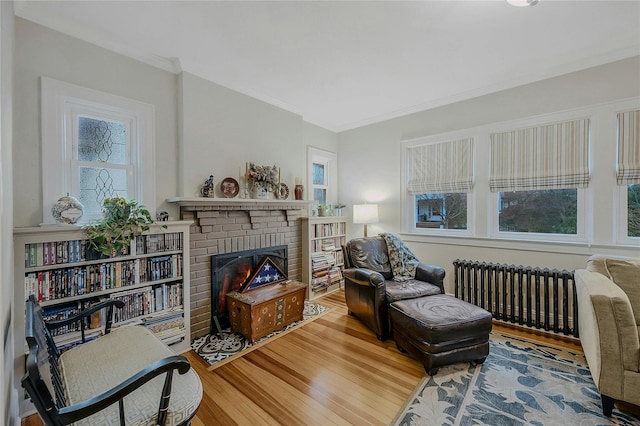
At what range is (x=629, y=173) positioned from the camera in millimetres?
2482

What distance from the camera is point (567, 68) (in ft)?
8.93

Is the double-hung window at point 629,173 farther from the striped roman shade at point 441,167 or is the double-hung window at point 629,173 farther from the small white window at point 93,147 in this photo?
the small white window at point 93,147

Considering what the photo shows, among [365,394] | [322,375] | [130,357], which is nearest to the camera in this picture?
[130,357]

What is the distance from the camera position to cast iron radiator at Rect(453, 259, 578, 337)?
2.65 metres

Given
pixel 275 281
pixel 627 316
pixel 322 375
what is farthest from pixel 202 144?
Result: pixel 627 316

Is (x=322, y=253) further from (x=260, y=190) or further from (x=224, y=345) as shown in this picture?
(x=224, y=345)

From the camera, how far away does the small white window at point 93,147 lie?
2041 millimetres

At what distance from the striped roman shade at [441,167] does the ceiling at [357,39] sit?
2.28 ft

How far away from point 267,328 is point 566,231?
3271 millimetres

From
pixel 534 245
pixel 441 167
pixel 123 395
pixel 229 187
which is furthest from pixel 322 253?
pixel 123 395

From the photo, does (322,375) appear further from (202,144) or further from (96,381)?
(202,144)

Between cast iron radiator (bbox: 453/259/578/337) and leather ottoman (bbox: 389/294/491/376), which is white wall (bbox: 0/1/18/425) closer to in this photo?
leather ottoman (bbox: 389/294/491/376)

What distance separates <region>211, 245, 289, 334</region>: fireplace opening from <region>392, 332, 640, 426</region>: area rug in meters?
1.95

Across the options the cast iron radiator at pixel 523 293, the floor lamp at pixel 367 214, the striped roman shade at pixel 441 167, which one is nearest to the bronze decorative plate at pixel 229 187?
the floor lamp at pixel 367 214
